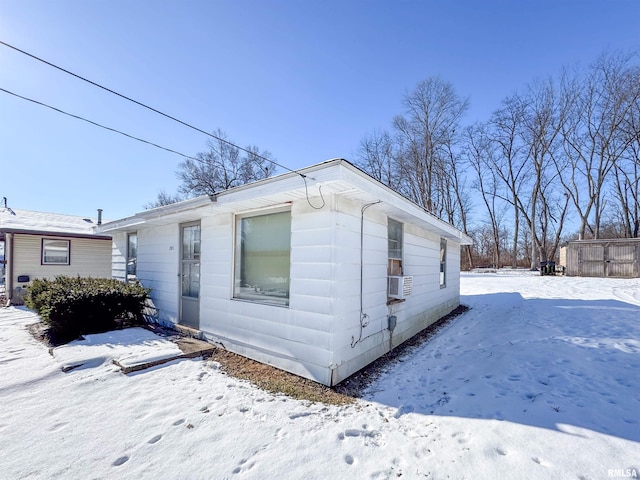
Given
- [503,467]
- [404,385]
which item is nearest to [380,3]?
[404,385]

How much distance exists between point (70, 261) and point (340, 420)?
12779mm

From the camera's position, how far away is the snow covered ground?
2.11 m

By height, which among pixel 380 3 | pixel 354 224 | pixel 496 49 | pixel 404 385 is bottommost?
pixel 404 385

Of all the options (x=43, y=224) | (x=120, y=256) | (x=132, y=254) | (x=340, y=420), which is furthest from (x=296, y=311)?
(x=43, y=224)

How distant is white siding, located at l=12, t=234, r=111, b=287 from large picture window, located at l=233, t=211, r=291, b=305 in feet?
32.5

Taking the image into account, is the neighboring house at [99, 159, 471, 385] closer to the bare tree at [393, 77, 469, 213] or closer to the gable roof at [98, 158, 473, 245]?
the gable roof at [98, 158, 473, 245]

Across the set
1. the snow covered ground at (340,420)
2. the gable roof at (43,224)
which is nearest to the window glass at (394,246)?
the snow covered ground at (340,420)

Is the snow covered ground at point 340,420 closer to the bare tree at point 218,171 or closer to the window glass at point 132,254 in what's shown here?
the window glass at point 132,254

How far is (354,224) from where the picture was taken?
13.0 ft

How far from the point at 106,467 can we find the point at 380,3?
8708 millimetres

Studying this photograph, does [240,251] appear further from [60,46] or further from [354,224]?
[60,46]

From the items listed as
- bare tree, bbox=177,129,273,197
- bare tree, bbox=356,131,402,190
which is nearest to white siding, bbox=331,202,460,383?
bare tree, bbox=177,129,273,197

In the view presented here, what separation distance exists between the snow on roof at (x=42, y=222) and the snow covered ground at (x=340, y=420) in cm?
776

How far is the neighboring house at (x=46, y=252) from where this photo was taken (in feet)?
32.0
